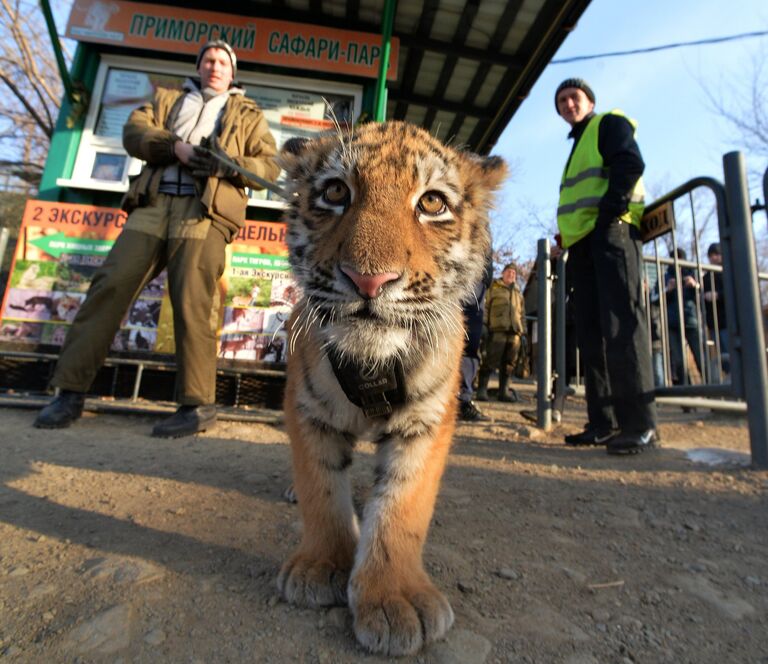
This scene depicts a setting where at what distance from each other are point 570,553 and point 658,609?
40cm

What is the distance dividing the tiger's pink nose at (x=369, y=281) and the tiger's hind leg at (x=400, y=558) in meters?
0.62

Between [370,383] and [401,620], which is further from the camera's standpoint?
[370,383]

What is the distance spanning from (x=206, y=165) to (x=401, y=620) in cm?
331

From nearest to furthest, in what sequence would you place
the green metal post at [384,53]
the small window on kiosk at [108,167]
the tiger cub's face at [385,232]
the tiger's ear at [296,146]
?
the tiger cub's face at [385,232] < the tiger's ear at [296,146] < the green metal post at [384,53] < the small window on kiosk at [108,167]

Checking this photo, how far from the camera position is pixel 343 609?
1.41m

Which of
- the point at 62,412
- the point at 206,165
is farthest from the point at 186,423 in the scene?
the point at 206,165

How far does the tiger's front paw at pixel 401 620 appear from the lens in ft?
4.01

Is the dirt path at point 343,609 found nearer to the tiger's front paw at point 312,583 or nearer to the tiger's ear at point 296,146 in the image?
the tiger's front paw at point 312,583

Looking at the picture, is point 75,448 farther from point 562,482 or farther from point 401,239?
point 562,482

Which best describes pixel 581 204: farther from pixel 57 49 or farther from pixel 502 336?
pixel 57 49

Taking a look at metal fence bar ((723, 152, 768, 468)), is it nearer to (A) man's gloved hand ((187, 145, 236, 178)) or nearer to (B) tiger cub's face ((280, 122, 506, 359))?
(B) tiger cub's face ((280, 122, 506, 359))

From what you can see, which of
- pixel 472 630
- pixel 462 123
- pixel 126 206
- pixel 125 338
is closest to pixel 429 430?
pixel 472 630

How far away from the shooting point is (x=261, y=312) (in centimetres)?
512

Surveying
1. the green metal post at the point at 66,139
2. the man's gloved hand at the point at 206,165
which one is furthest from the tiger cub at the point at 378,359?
the green metal post at the point at 66,139
